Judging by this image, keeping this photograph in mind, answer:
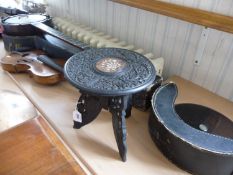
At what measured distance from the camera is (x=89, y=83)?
0.55m

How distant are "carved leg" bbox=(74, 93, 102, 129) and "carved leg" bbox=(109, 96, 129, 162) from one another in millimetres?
61

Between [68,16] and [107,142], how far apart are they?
100cm

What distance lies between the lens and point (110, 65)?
64 centimetres

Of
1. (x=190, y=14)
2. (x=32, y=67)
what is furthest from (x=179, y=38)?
(x=32, y=67)

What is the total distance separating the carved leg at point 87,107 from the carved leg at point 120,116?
6 centimetres

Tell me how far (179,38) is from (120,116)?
0.47 m

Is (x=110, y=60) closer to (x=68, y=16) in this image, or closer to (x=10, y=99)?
(x=10, y=99)

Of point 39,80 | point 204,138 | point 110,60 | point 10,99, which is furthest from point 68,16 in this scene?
point 204,138

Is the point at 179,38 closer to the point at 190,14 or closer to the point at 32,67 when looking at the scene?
the point at 190,14

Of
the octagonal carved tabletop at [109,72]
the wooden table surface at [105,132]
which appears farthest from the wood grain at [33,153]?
the octagonal carved tabletop at [109,72]

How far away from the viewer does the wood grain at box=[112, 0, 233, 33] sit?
26.6 inches

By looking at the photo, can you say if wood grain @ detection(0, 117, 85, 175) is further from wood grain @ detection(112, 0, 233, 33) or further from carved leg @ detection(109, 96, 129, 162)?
wood grain @ detection(112, 0, 233, 33)

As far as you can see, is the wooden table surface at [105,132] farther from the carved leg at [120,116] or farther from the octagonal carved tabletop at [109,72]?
the octagonal carved tabletop at [109,72]

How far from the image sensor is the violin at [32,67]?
0.93 meters
